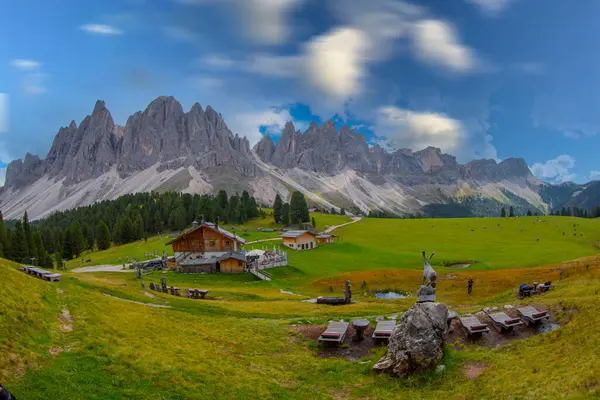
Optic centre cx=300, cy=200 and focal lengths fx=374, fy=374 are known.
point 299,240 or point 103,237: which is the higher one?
point 103,237

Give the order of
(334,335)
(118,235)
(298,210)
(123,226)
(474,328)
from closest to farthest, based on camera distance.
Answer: (474,328)
(334,335)
(118,235)
(123,226)
(298,210)

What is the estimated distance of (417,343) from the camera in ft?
59.3

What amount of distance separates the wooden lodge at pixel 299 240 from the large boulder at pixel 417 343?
87.1m

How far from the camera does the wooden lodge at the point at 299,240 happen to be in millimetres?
106500

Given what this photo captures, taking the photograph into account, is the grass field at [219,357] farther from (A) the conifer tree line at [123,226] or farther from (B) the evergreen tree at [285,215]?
(B) the evergreen tree at [285,215]

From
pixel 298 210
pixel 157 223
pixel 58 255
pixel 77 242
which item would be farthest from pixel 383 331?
pixel 157 223

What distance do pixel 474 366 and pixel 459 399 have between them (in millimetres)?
4123

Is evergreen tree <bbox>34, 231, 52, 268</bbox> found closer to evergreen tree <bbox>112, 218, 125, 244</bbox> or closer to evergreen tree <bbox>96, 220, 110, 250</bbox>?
evergreen tree <bbox>96, 220, 110, 250</bbox>

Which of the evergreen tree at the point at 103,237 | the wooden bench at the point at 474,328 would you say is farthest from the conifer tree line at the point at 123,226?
the wooden bench at the point at 474,328

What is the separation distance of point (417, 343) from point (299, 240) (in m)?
89.6

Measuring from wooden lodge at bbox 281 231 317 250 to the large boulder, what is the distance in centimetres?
8711

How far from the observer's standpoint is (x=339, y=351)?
2314 cm

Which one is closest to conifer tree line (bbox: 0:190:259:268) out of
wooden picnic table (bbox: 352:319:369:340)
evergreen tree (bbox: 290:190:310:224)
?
evergreen tree (bbox: 290:190:310:224)

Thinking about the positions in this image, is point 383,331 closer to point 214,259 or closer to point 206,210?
point 214,259
